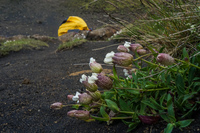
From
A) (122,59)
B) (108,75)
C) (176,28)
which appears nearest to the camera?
(122,59)

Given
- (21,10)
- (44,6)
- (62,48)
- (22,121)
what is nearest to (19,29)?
(21,10)

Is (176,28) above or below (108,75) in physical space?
above

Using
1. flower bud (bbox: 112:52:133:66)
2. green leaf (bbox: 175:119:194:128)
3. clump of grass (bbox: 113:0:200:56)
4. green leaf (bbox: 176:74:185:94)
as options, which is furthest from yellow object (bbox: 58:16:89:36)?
green leaf (bbox: 175:119:194:128)

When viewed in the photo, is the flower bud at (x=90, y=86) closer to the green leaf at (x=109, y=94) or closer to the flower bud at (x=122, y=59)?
the green leaf at (x=109, y=94)

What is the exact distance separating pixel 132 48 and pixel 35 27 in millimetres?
10766

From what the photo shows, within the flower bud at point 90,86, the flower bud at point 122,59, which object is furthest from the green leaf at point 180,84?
the flower bud at point 90,86

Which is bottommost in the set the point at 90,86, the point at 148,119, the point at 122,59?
the point at 148,119

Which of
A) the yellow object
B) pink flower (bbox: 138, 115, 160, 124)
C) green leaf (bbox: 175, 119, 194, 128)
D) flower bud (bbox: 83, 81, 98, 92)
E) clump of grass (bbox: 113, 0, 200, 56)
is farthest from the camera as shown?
the yellow object

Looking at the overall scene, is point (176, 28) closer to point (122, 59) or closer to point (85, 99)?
point (122, 59)

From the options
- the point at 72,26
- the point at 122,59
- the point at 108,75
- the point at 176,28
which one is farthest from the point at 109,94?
the point at 72,26

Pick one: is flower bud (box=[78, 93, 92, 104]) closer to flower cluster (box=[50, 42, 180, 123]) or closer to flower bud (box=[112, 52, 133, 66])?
flower cluster (box=[50, 42, 180, 123])

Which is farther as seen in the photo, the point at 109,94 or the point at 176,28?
the point at 176,28

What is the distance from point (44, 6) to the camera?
43.6ft

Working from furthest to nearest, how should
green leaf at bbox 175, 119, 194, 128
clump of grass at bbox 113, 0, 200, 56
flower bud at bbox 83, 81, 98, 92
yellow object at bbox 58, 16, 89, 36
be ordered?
yellow object at bbox 58, 16, 89, 36, clump of grass at bbox 113, 0, 200, 56, flower bud at bbox 83, 81, 98, 92, green leaf at bbox 175, 119, 194, 128
